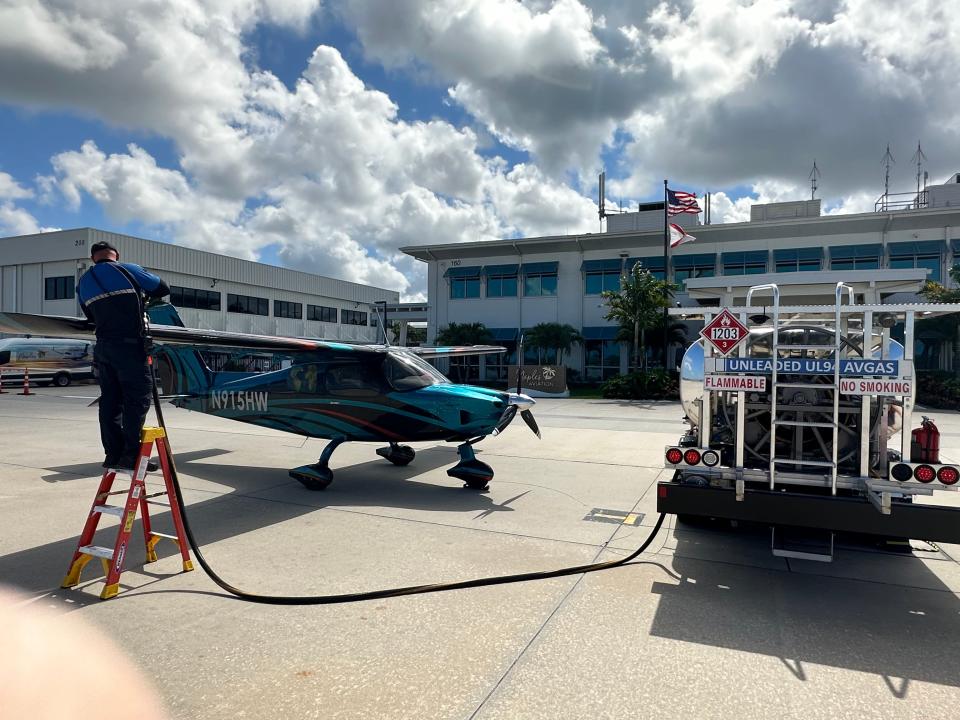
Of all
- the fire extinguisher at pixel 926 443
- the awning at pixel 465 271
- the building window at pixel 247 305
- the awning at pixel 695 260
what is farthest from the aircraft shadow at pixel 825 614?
the building window at pixel 247 305

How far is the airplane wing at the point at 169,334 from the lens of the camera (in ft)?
16.3

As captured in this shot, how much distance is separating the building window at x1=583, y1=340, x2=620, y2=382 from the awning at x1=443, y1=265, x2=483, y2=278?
9393 mm

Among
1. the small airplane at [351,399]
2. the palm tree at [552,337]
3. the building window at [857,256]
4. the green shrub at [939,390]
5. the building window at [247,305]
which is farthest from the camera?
the building window at [247,305]

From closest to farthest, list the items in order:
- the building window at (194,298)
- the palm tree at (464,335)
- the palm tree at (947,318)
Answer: the palm tree at (947,318) < the palm tree at (464,335) < the building window at (194,298)

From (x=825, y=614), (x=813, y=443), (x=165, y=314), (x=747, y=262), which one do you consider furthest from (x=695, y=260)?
(x=825, y=614)

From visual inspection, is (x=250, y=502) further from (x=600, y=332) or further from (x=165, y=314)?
(x=600, y=332)

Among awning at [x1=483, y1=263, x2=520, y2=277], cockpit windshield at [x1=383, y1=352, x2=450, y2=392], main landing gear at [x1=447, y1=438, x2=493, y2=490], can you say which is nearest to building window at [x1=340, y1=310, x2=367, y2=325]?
awning at [x1=483, y1=263, x2=520, y2=277]

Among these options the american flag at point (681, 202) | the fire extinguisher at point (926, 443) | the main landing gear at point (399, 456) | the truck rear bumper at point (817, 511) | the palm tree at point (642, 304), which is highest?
the american flag at point (681, 202)

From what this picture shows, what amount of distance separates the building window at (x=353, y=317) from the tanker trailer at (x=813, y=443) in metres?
55.5

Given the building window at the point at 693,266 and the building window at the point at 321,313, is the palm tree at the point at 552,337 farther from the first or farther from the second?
the building window at the point at 321,313

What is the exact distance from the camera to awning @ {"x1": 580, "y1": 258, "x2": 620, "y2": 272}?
3712cm

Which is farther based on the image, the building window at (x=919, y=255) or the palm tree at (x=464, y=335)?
the palm tree at (x=464, y=335)

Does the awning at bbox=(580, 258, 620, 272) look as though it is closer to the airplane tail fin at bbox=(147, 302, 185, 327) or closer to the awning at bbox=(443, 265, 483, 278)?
the awning at bbox=(443, 265, 483, 278)

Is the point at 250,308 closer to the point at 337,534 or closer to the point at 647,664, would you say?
the point at 337,534
